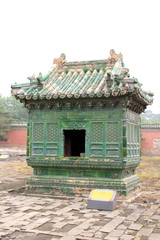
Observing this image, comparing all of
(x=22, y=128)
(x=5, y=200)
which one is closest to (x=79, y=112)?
(x=5, y=200)

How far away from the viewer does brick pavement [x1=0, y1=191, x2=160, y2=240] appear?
663 cm

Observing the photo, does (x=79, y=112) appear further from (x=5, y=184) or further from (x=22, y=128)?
(x=22, y=128)

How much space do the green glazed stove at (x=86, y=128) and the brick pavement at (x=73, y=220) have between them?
996mm

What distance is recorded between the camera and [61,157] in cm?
1134

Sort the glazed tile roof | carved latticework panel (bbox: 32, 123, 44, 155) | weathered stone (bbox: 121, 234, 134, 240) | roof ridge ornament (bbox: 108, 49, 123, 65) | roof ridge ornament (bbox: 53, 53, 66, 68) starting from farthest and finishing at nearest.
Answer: roof ridge ornament (bbox: 53, 53, 66, 68), roof ridge ornament (bbox: 108, 49, 123, 65), carved latticework panel (bbox: 32, 123, 44, 155), the glazed tile roof, weathered stone (bbox: 121, 234, 134, 240)

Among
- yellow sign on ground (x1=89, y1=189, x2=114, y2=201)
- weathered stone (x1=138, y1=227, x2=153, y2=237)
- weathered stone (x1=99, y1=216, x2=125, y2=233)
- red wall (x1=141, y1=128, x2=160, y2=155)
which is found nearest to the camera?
weathered stone (x1=138, y1=227, x2=153, y2=237)

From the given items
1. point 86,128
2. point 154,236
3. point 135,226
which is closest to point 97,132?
point 86,128

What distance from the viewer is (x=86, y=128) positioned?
36.7 ft

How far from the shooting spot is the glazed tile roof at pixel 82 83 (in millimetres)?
10461

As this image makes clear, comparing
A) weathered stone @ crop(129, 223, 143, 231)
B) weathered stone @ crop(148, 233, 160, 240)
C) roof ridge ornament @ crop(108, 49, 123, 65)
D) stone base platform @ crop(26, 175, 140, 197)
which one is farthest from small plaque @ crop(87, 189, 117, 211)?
roof ridge ornament @ crop(108, 49, 123, 65)

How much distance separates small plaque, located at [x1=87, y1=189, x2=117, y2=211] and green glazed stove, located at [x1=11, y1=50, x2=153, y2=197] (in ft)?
4.03

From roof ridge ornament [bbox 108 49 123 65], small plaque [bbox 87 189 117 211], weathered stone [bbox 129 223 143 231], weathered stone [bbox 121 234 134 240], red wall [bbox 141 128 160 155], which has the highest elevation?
roof ridge ornament [bbox 108 49 123 65]

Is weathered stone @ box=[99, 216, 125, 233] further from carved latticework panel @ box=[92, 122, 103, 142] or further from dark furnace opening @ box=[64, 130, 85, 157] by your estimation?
dark furnace opening @ box=[64, 130, 85, 157]

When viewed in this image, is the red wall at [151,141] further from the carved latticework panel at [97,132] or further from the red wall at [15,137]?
the carved latticework panel at [97,132]
